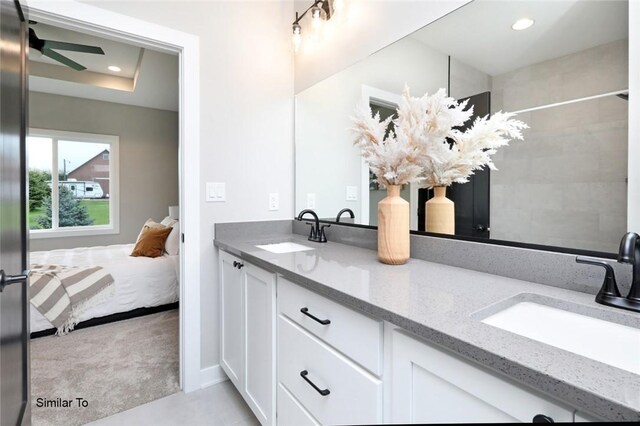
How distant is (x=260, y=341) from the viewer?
142cm

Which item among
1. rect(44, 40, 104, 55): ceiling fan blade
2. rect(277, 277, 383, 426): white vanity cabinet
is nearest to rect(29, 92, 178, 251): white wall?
rect(44, 40, 104, 55): ceiling fan blade

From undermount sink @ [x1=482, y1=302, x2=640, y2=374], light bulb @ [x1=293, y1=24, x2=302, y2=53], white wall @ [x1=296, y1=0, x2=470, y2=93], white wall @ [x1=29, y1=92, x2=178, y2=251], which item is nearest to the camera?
undermount sink @ [x1=482, y1=302, x2=640, y2=374]

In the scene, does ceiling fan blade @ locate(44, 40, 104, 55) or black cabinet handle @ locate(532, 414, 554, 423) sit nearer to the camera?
black cabinet handle @ locate(532, 414, 554, 423)

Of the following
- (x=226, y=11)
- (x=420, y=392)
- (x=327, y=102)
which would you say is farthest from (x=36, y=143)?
(x=420, y=392)

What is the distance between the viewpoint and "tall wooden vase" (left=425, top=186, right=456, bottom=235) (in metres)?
1.34

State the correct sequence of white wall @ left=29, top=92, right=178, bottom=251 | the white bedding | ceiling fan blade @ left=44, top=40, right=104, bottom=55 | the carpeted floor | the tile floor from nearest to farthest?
the tile floor → the carpeted floor → ceiling fan blade @ left=44, top=40, right=104, bottom=55 → the white bedding → white wall @ left=29, top=92, right=178, bottom=251

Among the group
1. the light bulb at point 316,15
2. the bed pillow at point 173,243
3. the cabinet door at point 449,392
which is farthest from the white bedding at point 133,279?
the cabinet door at point 449,392

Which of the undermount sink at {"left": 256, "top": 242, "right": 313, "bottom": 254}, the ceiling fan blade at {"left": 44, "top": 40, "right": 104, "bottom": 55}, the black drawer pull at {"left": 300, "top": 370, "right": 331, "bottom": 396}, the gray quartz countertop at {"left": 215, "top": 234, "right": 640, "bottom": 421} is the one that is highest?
the ceiling fan blade at {"left": 44, "top": 40, "right": 104, "bottom": 55}

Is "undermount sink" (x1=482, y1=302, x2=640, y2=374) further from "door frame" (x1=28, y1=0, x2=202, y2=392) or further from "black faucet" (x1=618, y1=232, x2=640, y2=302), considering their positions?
"door frame" (x1=28, y1=0, x2=202, y2=392)

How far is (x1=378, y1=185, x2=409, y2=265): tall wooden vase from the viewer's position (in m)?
1.28

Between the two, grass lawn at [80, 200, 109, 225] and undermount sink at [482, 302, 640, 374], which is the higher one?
grass lawn at [80, 200, 109, 225]

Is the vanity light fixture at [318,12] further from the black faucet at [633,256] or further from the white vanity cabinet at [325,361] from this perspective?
the black faucet at [633,256]

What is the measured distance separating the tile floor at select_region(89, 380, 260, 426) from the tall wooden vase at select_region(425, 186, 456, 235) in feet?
4.40

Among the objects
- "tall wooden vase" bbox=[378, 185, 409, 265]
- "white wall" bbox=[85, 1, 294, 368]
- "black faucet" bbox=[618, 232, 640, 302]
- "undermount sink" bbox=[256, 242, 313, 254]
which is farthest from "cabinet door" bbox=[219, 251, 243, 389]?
"black faucet" bbox=[618, 232, 640, 302]
